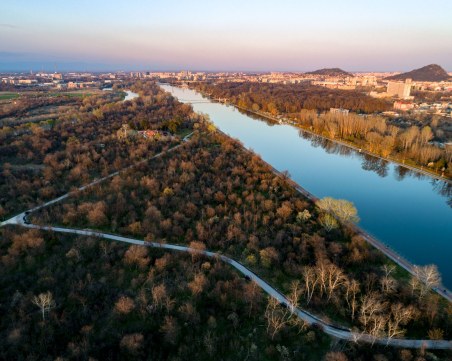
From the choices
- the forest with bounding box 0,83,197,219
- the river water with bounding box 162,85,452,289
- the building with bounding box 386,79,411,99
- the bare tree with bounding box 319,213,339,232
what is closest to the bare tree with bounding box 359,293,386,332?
the river water with bounding box 162,85,452,289

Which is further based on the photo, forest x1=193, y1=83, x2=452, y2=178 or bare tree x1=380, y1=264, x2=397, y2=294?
forest x1=193, y1=83, x2=452, y2=178

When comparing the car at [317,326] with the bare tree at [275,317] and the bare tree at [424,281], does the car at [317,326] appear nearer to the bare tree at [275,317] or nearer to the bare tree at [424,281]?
the bare tree at [275,317]

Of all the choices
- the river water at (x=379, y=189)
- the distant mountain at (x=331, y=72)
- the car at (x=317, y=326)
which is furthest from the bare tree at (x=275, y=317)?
the distant mountain at (x=331, y=72)

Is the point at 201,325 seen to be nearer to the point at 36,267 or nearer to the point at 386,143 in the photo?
the point at 36,267

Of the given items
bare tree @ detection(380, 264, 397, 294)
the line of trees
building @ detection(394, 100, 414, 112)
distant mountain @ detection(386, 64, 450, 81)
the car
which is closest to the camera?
the car

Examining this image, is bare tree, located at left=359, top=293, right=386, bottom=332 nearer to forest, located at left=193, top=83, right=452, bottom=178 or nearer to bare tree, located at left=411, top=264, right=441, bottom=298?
bare tree, located at left=411, top=264, right=441, bottom=298
